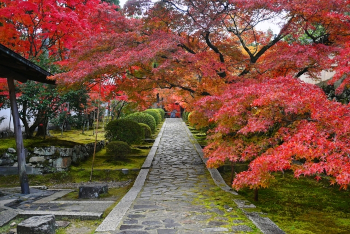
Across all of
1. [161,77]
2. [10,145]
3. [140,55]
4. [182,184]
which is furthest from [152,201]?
[10,145]

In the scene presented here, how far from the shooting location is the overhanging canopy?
20.0 ft

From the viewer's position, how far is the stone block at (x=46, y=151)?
32.6ft

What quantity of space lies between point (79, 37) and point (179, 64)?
5.58 m

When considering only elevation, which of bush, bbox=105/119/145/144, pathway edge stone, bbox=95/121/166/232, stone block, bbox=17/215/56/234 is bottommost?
pathway edge stone, bbox=95/121/166/232

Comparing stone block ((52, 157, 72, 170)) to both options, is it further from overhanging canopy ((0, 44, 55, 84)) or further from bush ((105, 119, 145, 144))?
bush ((105, 119, 145, 144))

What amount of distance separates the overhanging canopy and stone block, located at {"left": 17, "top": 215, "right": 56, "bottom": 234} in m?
3.45

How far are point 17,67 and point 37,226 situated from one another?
4.19 m

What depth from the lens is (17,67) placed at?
6883 millimetres

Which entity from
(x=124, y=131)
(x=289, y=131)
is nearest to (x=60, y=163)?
(x=124, y=131)

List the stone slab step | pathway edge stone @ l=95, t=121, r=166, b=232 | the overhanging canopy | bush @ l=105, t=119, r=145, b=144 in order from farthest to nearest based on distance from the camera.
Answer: bush @ l=105, t=119, r=145, b=144
the stone slab step
the overhanging canopy
pathway edge stone @ l=95, t=121, r=166, b=232

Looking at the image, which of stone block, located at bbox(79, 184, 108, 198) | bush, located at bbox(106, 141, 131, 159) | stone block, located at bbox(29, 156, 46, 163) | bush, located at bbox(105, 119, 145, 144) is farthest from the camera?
bush, located at bbox(105, 119, 145, 144)

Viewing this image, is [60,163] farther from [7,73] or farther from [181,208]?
[181,208]

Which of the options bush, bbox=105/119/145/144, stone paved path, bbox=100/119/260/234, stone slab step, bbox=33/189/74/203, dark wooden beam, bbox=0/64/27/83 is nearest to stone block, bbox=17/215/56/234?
stone paved path, bbox=100/119/260/234

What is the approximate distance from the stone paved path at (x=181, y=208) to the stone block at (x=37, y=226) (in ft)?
3.44
